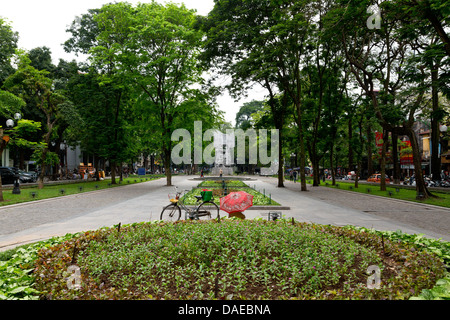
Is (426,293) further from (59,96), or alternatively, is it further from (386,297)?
(59,96)

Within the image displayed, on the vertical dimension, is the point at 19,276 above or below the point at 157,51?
below

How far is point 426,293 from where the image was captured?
3.45 metres

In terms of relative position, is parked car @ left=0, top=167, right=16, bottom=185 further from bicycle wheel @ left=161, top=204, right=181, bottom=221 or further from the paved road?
bicycle wheel @ left=161, top=204, right=181, bottom=221

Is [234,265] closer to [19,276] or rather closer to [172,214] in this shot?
[19,276]

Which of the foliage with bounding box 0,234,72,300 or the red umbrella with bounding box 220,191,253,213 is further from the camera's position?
the red umbrella with bounding box 220,191,253,213

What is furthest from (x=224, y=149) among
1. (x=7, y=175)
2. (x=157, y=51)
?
(x=7, y=175)

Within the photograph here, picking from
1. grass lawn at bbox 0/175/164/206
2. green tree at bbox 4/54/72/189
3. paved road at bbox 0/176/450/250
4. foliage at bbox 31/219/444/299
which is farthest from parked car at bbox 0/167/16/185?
foliage at bbox 31/219/444/299

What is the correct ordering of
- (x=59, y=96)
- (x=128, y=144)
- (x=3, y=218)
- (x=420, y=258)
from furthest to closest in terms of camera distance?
(x=128, y=144)
(x=59, y=96)
(x=3, y=218)
(x=420, y=258)

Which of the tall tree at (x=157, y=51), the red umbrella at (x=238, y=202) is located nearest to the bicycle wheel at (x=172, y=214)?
the red umbrella at (x=238, y=202)

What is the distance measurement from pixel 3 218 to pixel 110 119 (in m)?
23.3

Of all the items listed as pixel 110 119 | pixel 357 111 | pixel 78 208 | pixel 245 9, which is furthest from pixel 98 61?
pixel 357 111

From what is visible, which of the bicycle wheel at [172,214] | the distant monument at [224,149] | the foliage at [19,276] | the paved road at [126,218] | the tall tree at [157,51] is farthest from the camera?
the distant monument at [224,149]

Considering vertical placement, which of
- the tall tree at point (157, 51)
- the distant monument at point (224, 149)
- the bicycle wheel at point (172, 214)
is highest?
the tall tree at point (157, 51)

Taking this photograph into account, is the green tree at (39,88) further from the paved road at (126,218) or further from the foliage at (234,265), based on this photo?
the foliage at (234,265)
